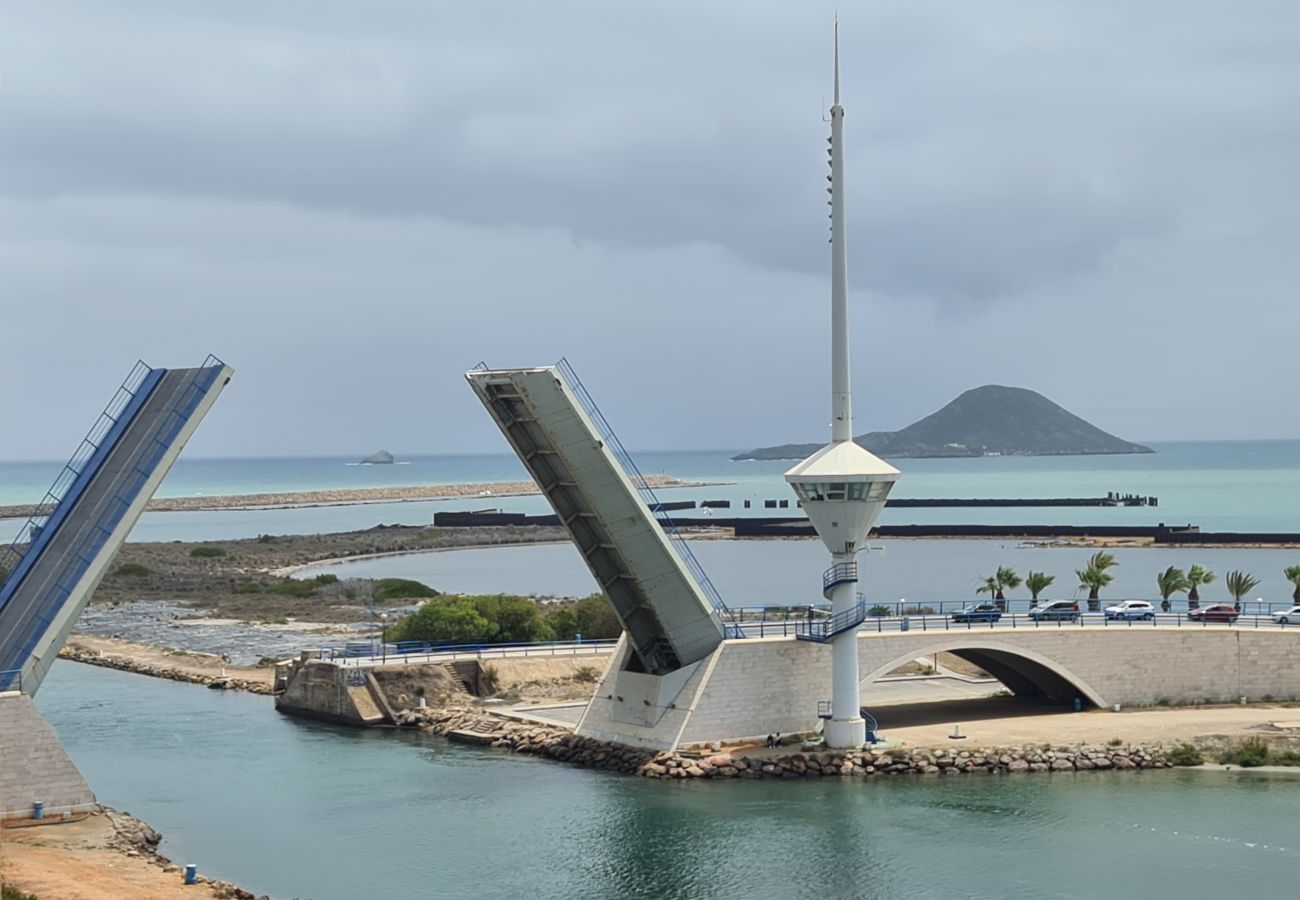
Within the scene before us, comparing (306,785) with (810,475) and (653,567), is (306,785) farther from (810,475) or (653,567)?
(810,475)

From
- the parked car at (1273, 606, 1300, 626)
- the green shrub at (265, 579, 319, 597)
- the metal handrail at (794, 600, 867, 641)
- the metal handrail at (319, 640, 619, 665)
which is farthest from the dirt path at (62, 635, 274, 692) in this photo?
the parked car at (1273, 606, 1300, 626)

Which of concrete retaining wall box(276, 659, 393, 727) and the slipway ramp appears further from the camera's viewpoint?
concrete retaining wall box(276, 659, 393, 727)

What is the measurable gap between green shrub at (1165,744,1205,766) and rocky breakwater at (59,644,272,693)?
30808mm

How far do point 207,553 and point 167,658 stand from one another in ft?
226

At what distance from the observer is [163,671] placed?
6106cm

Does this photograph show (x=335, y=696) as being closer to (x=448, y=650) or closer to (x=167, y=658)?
(x=448, y=650)

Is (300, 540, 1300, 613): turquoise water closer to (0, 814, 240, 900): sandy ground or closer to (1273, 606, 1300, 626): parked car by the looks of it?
(1273, 606, 1300, 626): parked car

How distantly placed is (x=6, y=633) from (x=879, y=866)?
18847 mm

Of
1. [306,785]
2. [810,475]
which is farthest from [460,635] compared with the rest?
[810,475]

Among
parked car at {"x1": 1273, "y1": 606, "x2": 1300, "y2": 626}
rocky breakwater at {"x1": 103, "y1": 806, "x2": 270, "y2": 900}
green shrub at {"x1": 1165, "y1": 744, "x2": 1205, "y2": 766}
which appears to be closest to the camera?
rocky breakwater at {"x1": 103, "y1": 806, "x2": 270, "y2": 900}

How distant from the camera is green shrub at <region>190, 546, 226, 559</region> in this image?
130 metres

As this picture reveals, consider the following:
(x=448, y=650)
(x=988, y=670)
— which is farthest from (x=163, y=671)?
(x=988, y=670)

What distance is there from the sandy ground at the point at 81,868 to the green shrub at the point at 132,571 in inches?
3158

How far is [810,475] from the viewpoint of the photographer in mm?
39438
